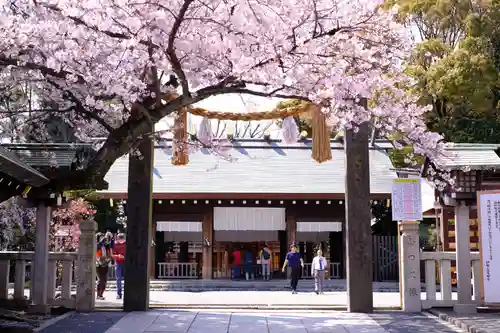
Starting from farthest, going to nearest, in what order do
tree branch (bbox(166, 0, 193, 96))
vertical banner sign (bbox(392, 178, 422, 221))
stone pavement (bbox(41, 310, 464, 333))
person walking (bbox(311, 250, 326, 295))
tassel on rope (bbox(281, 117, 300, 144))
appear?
person walking (bbox(311, 250, 326, 295))
vertical banner sign (bbox(392, 178, 422, 221))
tassel on rope (bbox(281, 117, 300, 144))
stone pavement (bbox(41, 310, 464, 333))
tree branch (bbox(166, 0, 193, 96))

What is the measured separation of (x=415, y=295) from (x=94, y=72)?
6.83 m

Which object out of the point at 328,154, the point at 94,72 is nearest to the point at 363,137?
the point at 328,154

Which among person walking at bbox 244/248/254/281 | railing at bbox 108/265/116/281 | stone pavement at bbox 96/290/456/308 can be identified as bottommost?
stone pavement at bbox 96/290/456/308

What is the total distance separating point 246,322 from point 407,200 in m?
4.43

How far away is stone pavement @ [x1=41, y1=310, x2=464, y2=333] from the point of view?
28.1 ft

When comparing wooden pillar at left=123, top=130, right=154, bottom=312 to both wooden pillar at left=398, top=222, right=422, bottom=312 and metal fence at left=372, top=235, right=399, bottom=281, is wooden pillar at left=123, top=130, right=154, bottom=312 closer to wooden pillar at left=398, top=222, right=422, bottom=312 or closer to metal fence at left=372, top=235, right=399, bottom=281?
wooden pillar at left=398, top=222, right=422, bottom=312

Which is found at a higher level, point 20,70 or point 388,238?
point 20,70

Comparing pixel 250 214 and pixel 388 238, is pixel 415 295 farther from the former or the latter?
pixel 250 214

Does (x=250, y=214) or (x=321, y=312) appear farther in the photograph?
(x=250, y=214)

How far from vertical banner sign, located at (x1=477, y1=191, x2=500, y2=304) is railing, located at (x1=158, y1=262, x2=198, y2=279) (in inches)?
484

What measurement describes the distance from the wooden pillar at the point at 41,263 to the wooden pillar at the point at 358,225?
214 inches

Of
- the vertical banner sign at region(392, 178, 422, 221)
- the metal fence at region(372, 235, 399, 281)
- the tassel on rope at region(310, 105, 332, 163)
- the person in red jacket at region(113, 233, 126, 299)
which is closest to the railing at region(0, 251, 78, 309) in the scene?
the person in red jacket at region(113, 233, 126, 299)

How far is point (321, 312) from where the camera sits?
10641 mm

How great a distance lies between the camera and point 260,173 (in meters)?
22.1
